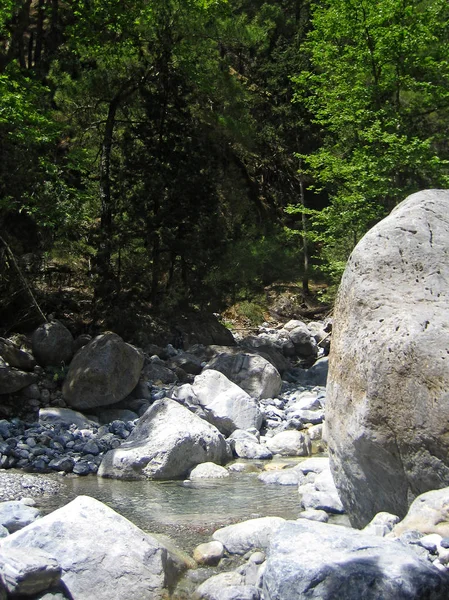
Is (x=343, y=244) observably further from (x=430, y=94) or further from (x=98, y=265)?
(x=98, y=265)

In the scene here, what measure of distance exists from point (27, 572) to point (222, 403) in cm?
671

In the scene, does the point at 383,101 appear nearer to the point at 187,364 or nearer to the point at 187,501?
the point at 187,364

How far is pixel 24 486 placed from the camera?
785 cm

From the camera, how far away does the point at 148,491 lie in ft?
26.1

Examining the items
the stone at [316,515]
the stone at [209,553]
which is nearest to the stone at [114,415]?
the stone at [316,515]

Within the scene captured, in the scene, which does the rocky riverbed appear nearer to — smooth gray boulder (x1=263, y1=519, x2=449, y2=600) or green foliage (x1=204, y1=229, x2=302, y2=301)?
smooth gray boulder (x1=263, y1=519, x2=449, y2=600)

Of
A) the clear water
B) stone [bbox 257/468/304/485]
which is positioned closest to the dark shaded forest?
the clear water

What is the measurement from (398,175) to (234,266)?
4.06 metres

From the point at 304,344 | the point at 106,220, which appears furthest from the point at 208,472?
the point at 304,344

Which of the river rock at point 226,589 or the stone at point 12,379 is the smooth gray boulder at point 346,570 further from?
the stone at point 12,379

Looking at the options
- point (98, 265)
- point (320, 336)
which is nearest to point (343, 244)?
point (320, 336)

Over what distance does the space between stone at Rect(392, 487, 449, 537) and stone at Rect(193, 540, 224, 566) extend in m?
1.46

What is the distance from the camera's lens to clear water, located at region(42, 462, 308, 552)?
6449 millimetres

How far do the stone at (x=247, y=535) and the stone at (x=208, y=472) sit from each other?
2707 mm
